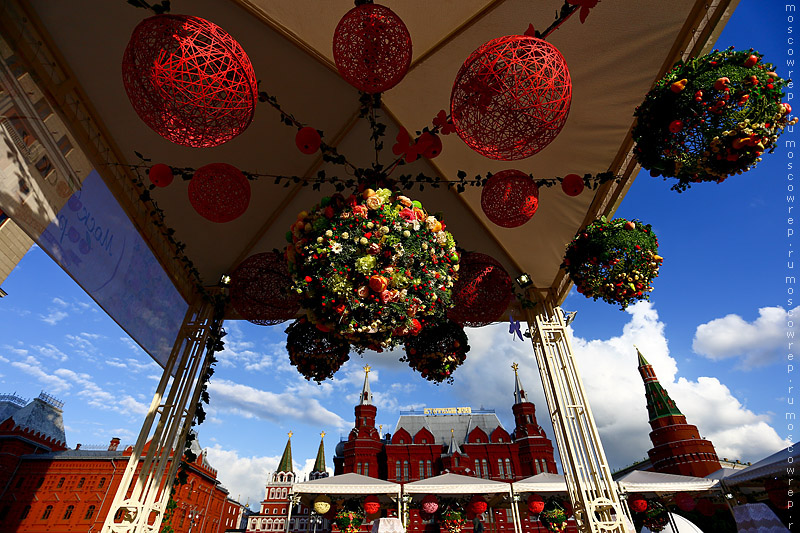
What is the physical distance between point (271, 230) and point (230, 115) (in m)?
3.08

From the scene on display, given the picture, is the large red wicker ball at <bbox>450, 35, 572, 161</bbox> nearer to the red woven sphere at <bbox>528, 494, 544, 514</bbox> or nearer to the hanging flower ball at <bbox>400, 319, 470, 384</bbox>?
the hanging flower ball at <bbox>400, 319, 470, 384</bbox>

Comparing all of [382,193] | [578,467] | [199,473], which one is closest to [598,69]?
[382,193]

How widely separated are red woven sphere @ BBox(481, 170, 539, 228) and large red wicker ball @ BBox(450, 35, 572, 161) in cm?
128

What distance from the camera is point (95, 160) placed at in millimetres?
3270

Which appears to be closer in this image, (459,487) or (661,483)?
(661,483)

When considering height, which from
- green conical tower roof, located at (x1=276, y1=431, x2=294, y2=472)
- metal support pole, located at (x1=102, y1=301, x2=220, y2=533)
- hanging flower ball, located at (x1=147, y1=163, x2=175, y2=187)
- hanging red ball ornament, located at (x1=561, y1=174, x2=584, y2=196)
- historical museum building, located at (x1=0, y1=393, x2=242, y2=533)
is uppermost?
green conical tower roof, located at (x1=276, y1=431, x2=294, y2=472)

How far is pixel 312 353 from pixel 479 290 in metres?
1.88

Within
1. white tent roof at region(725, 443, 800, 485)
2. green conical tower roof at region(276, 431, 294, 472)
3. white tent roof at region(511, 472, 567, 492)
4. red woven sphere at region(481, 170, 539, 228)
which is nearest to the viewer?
red woven sphere at region(481, 170, 539, 228)

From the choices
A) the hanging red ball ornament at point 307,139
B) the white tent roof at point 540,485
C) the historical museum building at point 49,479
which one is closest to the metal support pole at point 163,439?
the hanging red ball ornament at point 307,139

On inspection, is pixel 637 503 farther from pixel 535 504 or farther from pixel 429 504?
pixel 429 504

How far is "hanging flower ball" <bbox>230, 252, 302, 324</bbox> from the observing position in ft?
13.4

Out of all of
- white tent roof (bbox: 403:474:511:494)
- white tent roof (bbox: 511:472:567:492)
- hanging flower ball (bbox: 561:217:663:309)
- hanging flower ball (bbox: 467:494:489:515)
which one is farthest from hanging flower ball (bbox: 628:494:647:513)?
hanging flower ball (bbox: 561:217:663:309)

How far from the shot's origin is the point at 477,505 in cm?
1280

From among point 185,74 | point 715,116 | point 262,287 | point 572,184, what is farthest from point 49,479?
point 715,116
